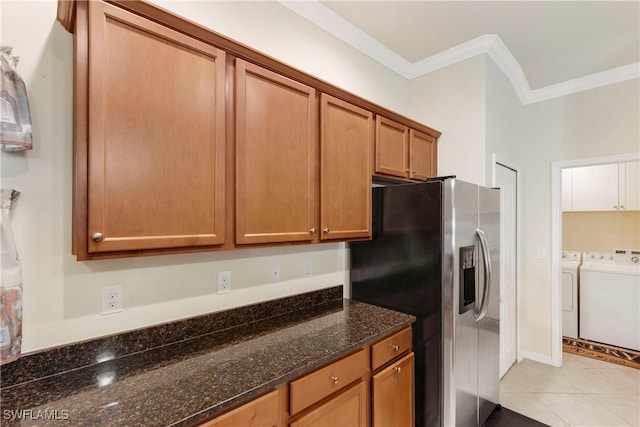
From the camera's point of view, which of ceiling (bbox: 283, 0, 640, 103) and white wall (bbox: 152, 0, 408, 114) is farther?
ceiling (bbox: 283, 0, 640, 103)

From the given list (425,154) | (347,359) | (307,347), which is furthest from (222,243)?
(425,154)

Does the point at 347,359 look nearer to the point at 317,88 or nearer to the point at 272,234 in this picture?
the point at 272,234

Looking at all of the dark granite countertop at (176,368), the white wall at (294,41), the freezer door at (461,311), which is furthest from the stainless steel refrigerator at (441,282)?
the white wall at (294,41)

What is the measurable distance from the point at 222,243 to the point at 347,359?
787mm

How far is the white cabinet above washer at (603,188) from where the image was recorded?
3.63 meters

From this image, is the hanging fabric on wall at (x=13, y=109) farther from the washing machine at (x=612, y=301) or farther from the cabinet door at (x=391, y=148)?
the washing machine at (x=612, y=301)

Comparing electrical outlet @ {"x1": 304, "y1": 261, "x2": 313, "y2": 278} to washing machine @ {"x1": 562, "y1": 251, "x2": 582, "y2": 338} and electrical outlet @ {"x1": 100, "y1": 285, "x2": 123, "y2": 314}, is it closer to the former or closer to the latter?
electrical outlet @ {"x1": 100, "y1": 285, "x2": 123, "y2": 314}

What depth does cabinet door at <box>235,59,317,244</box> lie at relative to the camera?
54.6 inches

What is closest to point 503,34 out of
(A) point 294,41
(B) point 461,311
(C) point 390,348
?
(A) point 294,41

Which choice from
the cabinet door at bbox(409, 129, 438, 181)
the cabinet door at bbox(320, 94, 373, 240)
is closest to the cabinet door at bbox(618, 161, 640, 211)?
the cabinet door at bbox(409, 129, 438, 181)

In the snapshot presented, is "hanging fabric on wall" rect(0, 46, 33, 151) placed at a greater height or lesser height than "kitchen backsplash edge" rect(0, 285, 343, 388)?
greater

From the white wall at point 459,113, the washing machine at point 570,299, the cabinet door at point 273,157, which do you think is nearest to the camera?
the cabinet door at point 273,157

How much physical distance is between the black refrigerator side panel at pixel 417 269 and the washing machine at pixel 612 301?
316cm

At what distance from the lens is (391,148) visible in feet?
7.22
